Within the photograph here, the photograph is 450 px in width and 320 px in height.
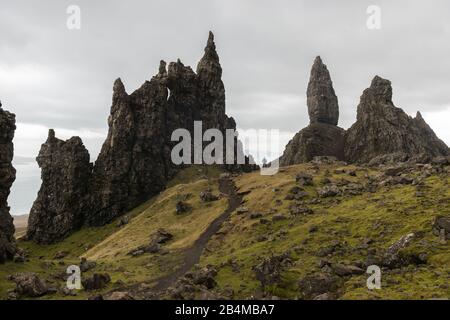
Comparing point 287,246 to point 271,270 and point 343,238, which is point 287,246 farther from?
point 271,270

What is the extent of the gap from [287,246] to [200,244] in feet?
95.5

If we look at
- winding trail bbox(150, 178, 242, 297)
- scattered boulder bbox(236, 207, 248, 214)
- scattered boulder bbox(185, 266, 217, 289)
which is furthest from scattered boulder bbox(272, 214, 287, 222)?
scattered boulder bbox(185, 266, 217, 289)

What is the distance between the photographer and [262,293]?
6800 cm

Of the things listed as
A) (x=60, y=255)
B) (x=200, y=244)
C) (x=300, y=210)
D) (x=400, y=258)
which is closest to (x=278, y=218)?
(x=300, y=210)

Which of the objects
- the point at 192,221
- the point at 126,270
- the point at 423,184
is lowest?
the point at 126,270

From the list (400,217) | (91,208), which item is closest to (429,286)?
(400,217)

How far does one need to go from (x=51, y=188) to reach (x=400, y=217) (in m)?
159

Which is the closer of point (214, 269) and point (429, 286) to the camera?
point (429, 286)

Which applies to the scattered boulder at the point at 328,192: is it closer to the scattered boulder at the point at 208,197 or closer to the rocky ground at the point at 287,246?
the rocky ground at the point at 287,246

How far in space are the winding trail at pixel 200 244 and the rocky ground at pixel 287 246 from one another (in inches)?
34.7

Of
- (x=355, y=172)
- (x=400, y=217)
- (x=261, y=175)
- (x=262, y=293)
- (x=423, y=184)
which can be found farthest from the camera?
(x=261, y=175)

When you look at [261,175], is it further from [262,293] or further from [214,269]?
[262,293]
